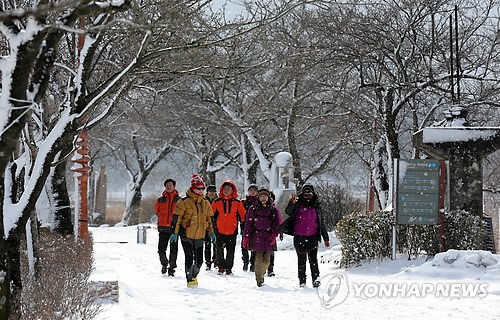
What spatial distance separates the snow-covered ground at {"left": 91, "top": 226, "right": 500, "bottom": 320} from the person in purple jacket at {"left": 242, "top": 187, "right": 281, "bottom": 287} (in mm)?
563

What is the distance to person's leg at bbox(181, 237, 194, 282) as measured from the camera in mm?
11062

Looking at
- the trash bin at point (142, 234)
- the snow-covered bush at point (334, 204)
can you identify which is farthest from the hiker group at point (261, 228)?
the snow-covered bush at point (334, 204)

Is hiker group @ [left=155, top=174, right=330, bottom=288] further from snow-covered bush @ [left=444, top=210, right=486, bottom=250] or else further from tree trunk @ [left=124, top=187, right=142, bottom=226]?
tree trunk @ [left=124, top=187, right=142, bottom=226]

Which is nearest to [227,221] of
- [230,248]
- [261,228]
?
[230,248]

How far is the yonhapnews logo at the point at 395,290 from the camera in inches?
388

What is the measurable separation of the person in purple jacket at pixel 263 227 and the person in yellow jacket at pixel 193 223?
694mm

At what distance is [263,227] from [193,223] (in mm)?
1086

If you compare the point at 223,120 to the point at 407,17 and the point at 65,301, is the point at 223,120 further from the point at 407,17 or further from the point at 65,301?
the point at 65,301

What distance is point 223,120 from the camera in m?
26.5

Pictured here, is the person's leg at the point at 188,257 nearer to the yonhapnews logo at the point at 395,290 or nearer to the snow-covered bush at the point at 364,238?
the yonhapnews logo at the point at 395,290

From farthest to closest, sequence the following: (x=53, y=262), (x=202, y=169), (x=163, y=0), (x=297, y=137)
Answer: (x=202, y=169) < (x=297, y=137) < (x=53, y=262) < (x=163, y=0)

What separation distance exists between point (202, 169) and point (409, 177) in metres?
24.1

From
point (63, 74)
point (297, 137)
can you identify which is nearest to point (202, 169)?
point (297, 137)

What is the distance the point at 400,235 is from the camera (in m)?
13.2
